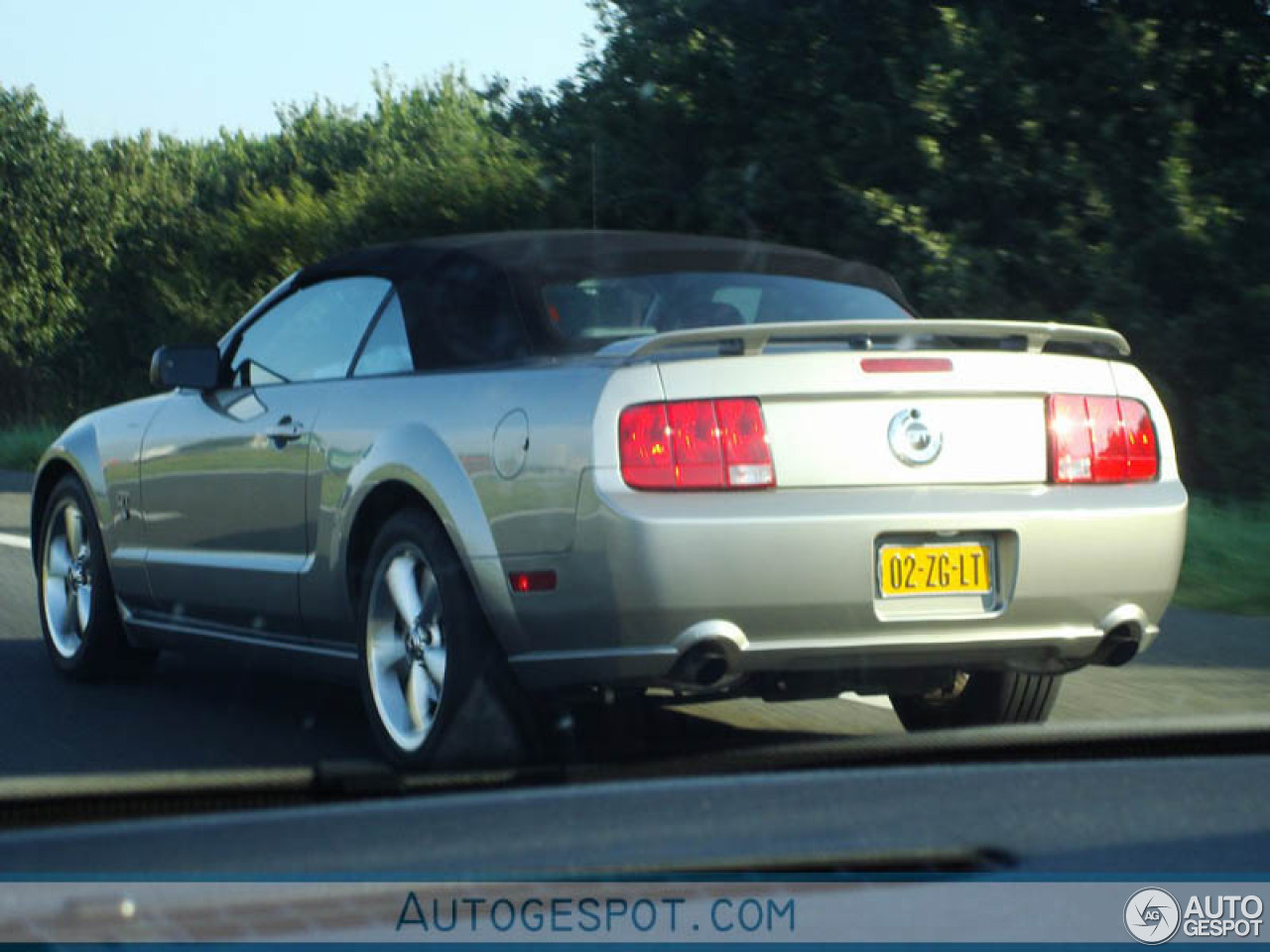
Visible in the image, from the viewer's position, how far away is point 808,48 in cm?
2028

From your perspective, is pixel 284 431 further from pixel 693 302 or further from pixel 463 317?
pixel 693 302

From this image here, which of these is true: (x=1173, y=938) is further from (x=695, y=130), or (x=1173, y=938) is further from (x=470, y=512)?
(x=695, y=130)

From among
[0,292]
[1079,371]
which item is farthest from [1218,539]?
[0,292]

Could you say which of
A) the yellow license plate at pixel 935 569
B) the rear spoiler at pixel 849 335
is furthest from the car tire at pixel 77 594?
the yellow license plate at pixel 935 569

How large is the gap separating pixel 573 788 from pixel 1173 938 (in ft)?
4.26

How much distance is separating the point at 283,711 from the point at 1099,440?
291cm

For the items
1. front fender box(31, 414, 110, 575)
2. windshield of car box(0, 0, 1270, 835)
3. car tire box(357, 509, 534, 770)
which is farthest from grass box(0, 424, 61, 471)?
car tire box(357, 509, 534, 770)

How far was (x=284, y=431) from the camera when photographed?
20.1 ft

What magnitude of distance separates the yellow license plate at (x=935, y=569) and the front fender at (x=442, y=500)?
940 millimetres

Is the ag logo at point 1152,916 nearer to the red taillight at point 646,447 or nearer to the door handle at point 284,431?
the red taillight at point 646,447

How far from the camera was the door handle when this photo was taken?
6.06 metres

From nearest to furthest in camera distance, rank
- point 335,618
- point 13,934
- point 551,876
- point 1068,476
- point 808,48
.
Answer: point 13,934
point 551,876
point 1068,476
point 335,618
point 808,48

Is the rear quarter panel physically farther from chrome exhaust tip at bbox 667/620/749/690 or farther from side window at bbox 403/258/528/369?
chrome exhaust tip at bbox 667/620/749/690

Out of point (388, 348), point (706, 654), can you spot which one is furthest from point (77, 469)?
point (706, 654)
